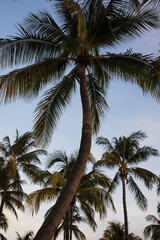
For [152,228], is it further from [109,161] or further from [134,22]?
[134,22]

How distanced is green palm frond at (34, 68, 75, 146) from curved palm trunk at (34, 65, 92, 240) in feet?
4.51

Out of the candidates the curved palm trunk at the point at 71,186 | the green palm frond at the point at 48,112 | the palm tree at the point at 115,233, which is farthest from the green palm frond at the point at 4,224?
the curved palm trunk at the point at 71,186

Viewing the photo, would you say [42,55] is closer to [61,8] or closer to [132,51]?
[61,8]

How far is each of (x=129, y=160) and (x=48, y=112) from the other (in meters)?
13.4

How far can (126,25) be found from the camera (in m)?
7.15

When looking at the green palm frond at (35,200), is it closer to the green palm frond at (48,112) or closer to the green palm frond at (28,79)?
the green palm frond at (48,112)

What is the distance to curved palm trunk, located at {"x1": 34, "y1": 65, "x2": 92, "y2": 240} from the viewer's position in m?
3.85

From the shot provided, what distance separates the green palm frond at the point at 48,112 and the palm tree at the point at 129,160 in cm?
1091

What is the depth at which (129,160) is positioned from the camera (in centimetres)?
1955

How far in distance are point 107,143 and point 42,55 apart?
1379 cm

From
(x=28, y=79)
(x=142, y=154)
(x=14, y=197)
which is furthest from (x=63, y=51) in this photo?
(x=14, y=197)

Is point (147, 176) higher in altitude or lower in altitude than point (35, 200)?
higher

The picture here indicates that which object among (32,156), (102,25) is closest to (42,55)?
(102,25)

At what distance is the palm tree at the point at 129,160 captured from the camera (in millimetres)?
17359
